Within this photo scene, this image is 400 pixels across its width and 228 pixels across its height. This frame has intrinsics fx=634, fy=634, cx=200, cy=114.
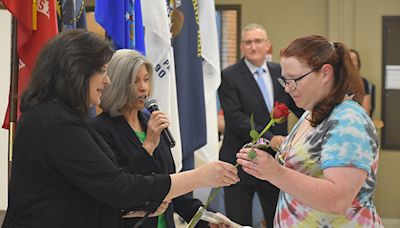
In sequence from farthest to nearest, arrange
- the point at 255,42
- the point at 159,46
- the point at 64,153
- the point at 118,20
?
the point at 255,42 < the point at 159,46 < the point at 118,20 < the point at 64,153

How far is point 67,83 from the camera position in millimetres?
1595

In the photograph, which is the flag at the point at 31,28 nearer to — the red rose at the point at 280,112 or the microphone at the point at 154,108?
the microphone at the point at 154,108

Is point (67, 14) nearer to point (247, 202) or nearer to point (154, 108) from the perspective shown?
point (154, 108)

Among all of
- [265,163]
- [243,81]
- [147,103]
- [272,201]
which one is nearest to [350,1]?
[243,81]

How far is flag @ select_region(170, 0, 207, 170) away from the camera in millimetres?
3602

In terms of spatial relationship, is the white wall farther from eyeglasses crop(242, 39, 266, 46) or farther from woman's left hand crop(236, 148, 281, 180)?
woman's left hand crop(236, 148, 281, 180)

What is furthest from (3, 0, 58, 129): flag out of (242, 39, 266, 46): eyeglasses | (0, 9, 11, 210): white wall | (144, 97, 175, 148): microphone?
(0, 9, 11, 210): white wall

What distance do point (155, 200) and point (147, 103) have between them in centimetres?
64

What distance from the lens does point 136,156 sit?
205 centimetres

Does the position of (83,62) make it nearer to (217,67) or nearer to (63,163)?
(63,163)

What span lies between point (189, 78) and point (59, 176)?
2123 mm

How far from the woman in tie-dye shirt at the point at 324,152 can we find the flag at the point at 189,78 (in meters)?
1.74

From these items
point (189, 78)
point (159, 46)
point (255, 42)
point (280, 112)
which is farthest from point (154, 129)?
point (255, 42)

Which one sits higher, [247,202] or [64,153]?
[64,153]
